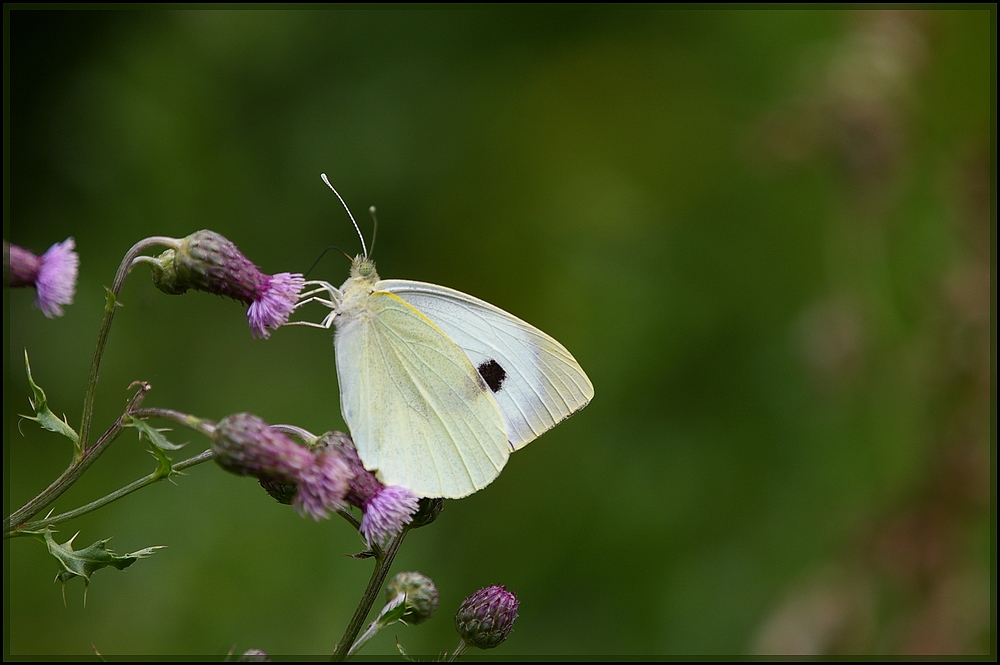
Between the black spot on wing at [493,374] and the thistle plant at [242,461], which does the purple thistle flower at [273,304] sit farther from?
the black spot on wing at [493,374]

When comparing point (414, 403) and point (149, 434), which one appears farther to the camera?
point (414, 403)

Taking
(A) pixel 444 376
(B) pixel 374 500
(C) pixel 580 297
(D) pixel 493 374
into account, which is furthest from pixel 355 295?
(C) pixel 580 297

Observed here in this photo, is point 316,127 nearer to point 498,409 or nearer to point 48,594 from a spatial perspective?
point 48,594

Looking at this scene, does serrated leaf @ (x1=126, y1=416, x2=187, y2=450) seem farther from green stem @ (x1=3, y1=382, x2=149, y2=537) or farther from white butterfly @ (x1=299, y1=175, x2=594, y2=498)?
white butterfly @ (x1=299, y1=175, x2=594, y2=498)

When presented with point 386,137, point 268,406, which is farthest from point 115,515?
point 386,137

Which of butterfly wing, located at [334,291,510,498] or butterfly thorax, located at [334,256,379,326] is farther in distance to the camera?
butterfly thorax, located at [334,256,379,326]

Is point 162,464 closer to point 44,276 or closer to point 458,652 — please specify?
point 44,276

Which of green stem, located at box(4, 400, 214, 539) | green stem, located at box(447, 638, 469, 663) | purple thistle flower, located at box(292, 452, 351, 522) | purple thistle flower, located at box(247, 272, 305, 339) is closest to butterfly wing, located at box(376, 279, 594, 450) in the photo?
purple thistle flower, located at box(247, 272, 305, 339)
